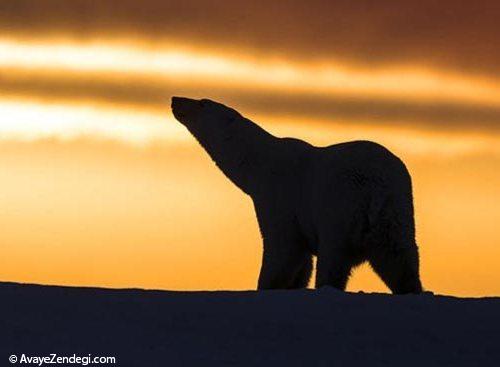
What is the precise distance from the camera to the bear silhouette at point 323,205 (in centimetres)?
1443

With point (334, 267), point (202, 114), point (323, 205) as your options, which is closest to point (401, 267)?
point (334, 267)

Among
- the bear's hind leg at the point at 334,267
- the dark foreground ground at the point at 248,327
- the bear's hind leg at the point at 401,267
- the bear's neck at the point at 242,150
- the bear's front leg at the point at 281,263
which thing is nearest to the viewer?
the dark foreground ground at the point at 248,327

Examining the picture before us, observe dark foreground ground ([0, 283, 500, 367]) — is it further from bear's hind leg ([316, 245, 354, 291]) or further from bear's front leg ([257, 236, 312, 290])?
bear's front leg ([257, 236, 312, 290])

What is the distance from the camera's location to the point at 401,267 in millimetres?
14375

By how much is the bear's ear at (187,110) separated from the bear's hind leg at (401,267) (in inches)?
170

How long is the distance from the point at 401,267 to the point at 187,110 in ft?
15.9

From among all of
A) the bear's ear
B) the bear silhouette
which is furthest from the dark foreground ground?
the bear's ear

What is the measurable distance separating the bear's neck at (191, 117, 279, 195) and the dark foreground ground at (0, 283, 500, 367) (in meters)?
4.28

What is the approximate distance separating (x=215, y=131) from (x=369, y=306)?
621cm

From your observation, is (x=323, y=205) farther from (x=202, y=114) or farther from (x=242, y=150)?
(x=202, y=114)

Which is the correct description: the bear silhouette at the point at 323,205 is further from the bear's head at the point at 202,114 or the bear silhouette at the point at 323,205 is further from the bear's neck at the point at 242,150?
the bear's head at the point at 202,114

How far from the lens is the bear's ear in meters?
17.6

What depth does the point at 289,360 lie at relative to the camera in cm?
953

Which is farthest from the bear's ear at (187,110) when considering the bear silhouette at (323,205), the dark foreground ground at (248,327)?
the dark foreground ground at (248,327)
